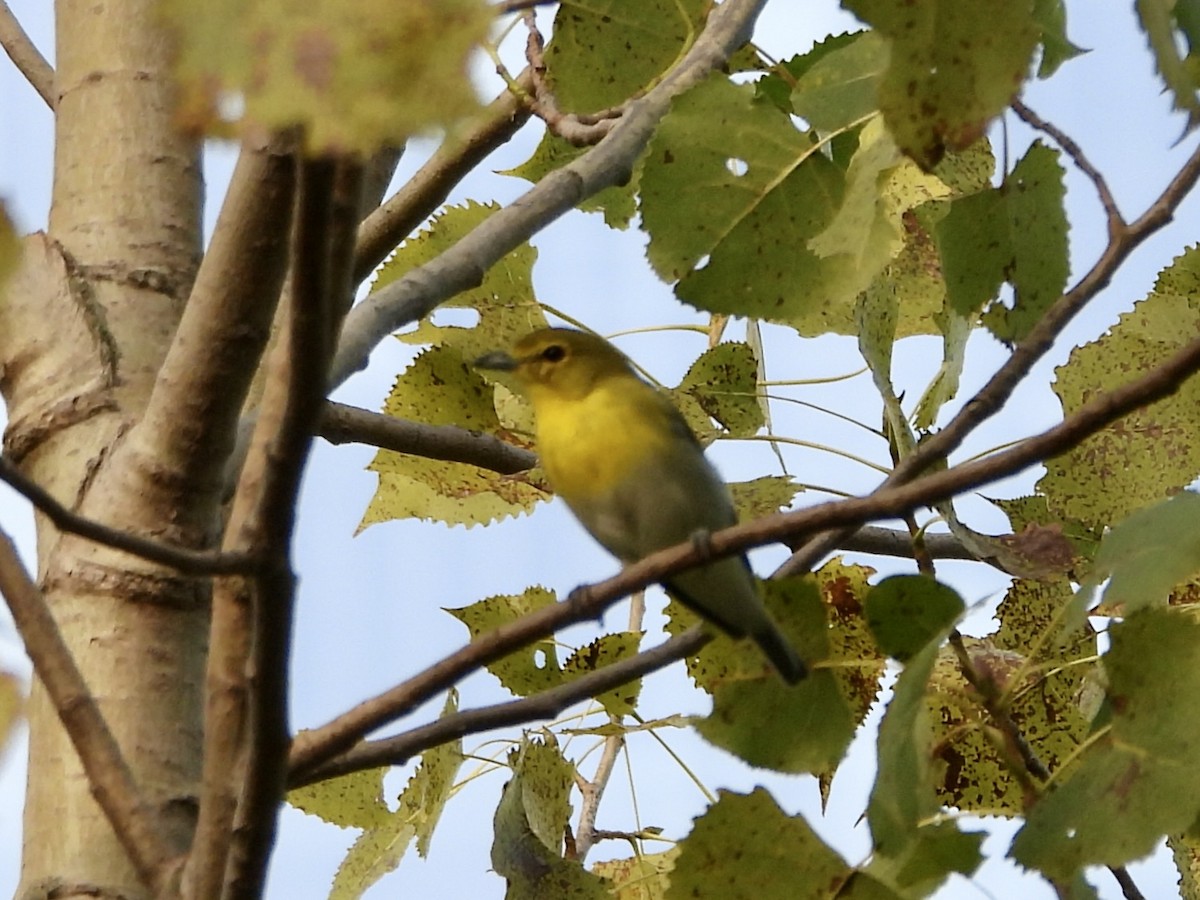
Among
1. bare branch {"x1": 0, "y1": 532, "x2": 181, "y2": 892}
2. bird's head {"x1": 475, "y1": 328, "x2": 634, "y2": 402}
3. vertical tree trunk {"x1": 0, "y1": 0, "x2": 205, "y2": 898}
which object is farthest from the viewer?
bird's head {"x1": 475, "y1": 328, "x2": 634, "y2": 402}

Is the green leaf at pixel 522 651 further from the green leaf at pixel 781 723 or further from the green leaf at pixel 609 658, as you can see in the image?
the green leaf at pixel 781 723

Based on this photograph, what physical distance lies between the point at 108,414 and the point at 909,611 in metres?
0.79

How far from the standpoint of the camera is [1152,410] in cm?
126

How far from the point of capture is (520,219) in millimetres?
1385

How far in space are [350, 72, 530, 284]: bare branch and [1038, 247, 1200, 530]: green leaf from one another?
632 mm

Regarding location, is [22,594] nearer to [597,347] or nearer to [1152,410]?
[1152,410]

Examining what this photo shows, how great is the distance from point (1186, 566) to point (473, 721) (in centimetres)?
48

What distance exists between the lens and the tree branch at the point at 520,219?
1.33m

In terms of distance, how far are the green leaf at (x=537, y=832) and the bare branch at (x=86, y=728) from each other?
433 millimetres

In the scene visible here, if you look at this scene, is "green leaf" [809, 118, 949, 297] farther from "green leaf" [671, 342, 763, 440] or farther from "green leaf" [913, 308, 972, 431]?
"green leaf" [671, 342, 763, 440]

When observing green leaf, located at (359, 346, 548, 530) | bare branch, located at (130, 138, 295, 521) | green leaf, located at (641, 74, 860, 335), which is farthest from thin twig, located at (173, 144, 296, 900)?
green leaf, located at (359, 346, 548, 530)

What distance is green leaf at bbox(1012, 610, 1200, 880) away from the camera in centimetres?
79

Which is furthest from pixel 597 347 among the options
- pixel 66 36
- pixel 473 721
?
pixel 473 721

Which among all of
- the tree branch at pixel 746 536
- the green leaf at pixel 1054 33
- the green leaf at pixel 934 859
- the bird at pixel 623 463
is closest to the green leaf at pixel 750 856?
the green leaf at pixel 934 859
